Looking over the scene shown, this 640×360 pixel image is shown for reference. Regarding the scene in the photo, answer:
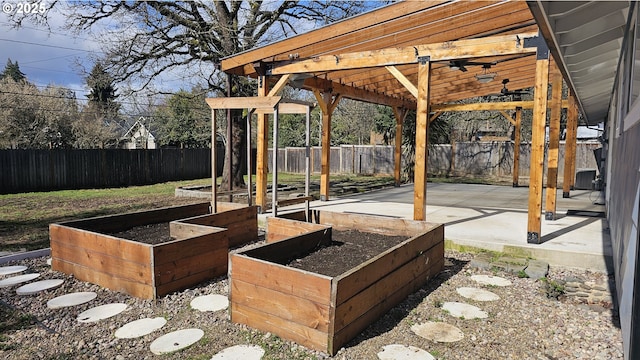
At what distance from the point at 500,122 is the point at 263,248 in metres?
20.9

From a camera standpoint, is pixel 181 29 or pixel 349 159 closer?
pixel 181 29

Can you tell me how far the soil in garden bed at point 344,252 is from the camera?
10.6 feet

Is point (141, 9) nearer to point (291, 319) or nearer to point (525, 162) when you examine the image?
point (291, 319)

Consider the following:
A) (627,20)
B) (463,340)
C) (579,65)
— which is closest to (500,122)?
(579,65)

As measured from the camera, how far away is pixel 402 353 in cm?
234

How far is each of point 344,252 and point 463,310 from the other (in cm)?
116

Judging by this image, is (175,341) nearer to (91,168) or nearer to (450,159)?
(91,168)

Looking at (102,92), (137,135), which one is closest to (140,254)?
(102,92)

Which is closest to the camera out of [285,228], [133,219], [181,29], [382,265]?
[382,265]

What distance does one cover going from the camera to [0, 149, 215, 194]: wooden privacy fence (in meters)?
10.6

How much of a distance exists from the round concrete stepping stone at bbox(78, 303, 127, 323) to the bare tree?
679 cm

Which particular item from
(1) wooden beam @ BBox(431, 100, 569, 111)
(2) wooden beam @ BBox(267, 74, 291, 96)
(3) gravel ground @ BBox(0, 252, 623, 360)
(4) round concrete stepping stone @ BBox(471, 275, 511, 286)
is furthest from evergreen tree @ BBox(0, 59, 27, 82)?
(4) round concrete stepping stone @ BBox(471, 275, 511, 286)

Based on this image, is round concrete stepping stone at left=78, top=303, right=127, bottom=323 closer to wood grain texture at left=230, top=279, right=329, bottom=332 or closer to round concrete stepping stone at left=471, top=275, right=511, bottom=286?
wood grain texture at left=230, top=279, right=329, bottom=332

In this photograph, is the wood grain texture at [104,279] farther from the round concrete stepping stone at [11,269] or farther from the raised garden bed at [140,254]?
the round concrete stepping stone at [11,269]
